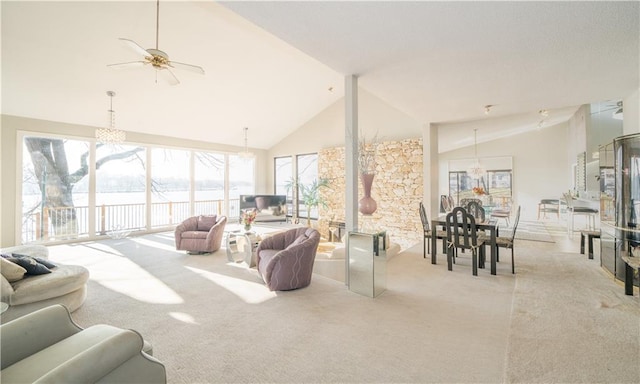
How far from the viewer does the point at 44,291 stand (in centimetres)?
246

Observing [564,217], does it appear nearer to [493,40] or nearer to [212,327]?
[493,40]

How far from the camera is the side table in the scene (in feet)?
13.7

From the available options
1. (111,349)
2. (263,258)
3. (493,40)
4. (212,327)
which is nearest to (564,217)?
(493,40)

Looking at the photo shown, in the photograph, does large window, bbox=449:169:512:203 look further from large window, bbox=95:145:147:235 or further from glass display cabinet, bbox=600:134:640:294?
large window, bbox=95:145:147:235

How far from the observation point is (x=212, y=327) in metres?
2.40

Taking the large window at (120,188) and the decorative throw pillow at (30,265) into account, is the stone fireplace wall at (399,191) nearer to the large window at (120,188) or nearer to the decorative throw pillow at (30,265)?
the large window at (120,188)

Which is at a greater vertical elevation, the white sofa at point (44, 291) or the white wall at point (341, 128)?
the white wall at point (341, 128)

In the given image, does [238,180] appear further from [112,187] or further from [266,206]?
[112,187]

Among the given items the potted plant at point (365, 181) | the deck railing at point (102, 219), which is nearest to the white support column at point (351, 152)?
the potted plant at point (365, 181)

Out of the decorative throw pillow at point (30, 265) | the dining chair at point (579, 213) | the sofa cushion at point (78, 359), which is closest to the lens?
the sofa cushion at point (78, 359)

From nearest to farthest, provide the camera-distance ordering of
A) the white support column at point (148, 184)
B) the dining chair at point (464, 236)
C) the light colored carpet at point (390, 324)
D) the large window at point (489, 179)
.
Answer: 1. the light colored carpet at point (390, 324)
2. the dining chair at point (464, 236)
3. the white support column at point (148, 184)
4. the large window at point (489, 179)

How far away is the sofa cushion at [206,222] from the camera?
5.39m

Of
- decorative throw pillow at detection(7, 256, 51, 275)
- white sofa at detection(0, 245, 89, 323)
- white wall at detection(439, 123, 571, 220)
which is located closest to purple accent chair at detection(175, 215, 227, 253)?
white sofa at detection(0, 245, 89, 323)

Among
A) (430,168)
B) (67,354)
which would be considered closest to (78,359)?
(67,354)
